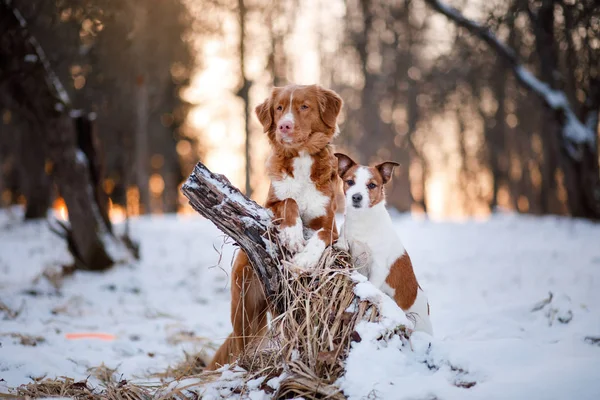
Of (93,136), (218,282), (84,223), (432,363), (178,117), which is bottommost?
(218,282)

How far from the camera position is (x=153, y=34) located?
667 inches

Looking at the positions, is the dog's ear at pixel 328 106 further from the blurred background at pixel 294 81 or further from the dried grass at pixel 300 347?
the blurred background at pixel 294 81

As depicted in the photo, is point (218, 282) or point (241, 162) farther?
point (241, 162)

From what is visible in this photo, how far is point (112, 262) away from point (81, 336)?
3.57m

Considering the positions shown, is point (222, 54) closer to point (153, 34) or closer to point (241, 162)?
point (153, 34)

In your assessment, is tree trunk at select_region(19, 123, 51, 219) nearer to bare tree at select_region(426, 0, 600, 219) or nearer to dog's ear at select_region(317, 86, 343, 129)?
bare tree at select_region(426, 0, 600, 219)

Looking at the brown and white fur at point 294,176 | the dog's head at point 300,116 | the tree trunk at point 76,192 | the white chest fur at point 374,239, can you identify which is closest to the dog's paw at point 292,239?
the brown and white fur at point 294,176

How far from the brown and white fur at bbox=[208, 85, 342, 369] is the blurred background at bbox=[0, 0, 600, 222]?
559cm

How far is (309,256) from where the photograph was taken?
3.65 m

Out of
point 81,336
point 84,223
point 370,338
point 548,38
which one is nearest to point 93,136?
point 84,223

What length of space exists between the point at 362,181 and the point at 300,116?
29.2 inches

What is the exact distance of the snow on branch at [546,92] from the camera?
40.2ft

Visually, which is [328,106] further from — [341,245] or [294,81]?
[294,81]

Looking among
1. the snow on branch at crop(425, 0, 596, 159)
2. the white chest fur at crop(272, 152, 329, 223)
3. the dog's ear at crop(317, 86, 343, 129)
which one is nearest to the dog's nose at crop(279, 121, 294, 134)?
the white chest fur at crop(272, 152, 329, 223)
